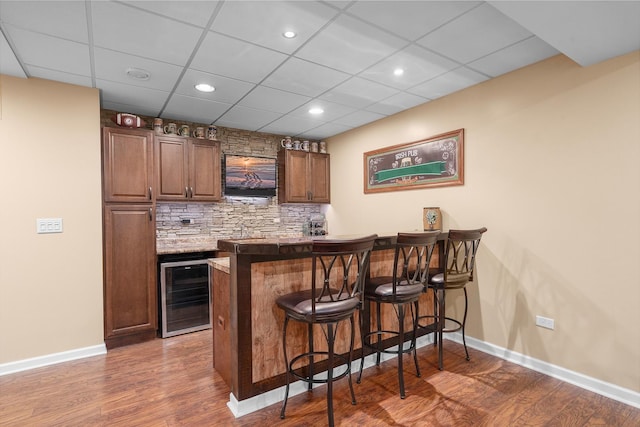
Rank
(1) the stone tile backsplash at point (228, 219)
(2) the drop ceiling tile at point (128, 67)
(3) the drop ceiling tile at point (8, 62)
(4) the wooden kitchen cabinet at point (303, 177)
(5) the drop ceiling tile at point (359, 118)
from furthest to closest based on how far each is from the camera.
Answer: (4) the wooden kitchen cabinet at point (303, 177) < (1) the stone tile backsplash at point (228, 219) < (5) the drop ceiling tile at point (359, 118) < (2) the drop ceiling tile at point (128, 67) < (3) the drop ceiling tile at point (8, 62)

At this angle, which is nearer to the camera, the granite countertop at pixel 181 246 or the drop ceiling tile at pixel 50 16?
the drop ceiling tile at pixel 50 16

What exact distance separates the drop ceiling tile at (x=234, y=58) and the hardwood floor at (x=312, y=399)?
2.69 meters

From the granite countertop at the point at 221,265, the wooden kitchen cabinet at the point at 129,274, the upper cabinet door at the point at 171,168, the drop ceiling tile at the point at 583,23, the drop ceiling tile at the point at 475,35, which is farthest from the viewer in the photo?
the upper cabinet door at the point at 171,168

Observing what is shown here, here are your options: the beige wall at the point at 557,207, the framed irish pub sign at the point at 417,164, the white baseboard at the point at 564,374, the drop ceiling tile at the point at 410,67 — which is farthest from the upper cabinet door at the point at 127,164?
the white baseboard at the point at 564,374

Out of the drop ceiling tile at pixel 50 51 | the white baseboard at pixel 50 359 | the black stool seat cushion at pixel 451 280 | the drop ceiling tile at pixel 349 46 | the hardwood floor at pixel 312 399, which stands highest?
the drop ceiling tile at pixel 349 46

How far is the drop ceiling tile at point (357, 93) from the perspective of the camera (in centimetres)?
321

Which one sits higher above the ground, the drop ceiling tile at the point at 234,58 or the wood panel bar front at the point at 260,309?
the drop ceiling tile at the point at 234,58

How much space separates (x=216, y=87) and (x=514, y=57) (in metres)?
2.76

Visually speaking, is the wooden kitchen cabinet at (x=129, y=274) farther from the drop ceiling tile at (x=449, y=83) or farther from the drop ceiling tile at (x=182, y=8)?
the drop ceiling tile at (x=449, y=83)

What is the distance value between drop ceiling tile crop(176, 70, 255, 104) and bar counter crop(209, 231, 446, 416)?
→ 5.52 feet

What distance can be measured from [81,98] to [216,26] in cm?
191

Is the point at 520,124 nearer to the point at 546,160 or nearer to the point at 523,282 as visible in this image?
the point at 546,160

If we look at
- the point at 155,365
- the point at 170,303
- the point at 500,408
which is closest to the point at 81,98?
the point at 170,303

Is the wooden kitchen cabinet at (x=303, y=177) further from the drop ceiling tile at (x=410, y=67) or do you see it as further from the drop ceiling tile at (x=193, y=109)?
the drop ceiling tile at (x=410, y=67)
